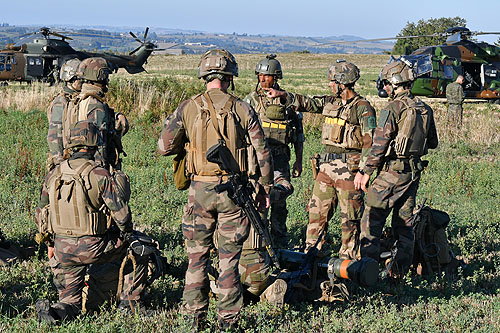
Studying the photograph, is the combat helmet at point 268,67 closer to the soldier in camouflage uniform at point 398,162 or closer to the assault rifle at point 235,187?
the soldier in camouflage uniform at point 398,162

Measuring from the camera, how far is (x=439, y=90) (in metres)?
23.2

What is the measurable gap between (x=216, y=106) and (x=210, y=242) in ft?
3.90

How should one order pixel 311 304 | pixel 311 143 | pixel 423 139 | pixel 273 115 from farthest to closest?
pixel 311 143, pixel 273 115, pixel 423 139, pixel 311 304

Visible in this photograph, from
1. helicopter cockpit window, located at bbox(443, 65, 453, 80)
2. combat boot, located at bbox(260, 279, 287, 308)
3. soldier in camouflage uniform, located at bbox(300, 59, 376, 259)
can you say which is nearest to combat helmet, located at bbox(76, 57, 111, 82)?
soldier in camouflage uniform, located at bbox(300, 59, 376, 259)

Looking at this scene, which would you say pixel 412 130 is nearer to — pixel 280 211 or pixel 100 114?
pixel 280 211

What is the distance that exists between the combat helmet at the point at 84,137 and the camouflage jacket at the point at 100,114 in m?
0.95

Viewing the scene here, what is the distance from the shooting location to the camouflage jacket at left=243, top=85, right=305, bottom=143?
6828 mm

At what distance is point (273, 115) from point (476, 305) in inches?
120

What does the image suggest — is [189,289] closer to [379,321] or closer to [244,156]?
[244,156]

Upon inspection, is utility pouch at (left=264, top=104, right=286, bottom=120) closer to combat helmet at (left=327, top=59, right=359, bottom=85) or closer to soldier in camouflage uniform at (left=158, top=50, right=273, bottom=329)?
combat helmet at (left=327, top=59, right=359, bottom=85)

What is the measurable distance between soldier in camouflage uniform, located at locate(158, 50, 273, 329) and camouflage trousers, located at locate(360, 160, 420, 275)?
6.04 feet

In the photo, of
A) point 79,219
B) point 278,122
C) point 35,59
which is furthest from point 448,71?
point 79,219

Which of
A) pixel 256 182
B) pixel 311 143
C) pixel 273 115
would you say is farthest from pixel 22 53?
pixel 256 182

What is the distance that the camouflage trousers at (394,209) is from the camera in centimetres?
615
